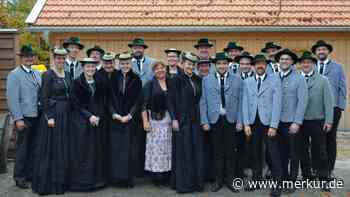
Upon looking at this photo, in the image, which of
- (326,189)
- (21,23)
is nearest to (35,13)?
(326,189)

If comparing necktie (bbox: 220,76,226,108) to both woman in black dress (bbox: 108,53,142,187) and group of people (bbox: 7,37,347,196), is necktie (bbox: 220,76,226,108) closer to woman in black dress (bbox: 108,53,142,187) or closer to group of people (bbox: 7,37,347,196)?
Result: group of people (bbox: 7,37,347,196)

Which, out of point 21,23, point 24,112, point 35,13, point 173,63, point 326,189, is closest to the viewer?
point 326,189

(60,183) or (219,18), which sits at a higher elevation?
A: (219,18)

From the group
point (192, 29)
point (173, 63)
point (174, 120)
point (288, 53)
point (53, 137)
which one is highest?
point (192, 29)

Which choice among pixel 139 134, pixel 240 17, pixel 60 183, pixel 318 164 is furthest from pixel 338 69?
pixel 240 17

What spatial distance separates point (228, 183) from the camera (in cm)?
735

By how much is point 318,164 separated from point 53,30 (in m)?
7.61

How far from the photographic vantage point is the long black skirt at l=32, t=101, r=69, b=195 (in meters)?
7.07

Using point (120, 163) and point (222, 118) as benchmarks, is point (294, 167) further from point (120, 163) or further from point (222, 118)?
point (120, 163)

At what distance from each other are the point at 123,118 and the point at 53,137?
104cm

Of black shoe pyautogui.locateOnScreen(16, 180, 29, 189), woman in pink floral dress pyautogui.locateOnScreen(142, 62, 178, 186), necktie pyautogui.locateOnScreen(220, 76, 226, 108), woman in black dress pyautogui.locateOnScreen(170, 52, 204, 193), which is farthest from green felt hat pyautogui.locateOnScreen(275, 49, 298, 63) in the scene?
black shoe pyautogui.locateOnScreen(16, 180, 29, 189)

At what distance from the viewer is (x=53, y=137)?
7133mm

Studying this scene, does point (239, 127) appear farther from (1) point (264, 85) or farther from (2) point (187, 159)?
(2) point (187, 159)

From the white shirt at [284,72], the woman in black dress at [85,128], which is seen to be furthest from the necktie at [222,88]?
the woman in black dress at [85,128]
